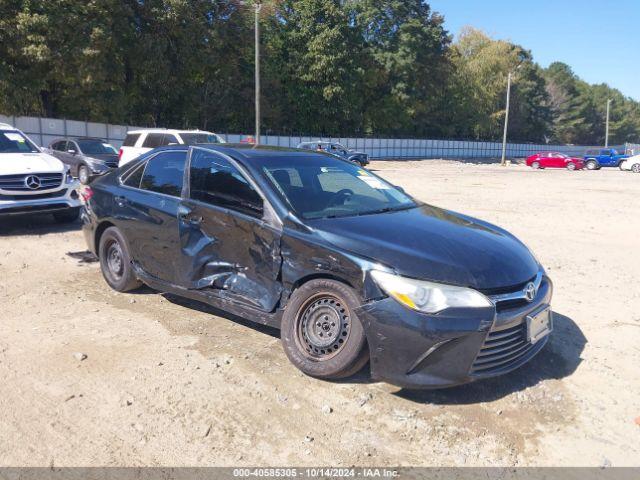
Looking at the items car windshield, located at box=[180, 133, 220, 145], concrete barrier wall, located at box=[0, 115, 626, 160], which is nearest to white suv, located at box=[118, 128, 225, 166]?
car windshield, located at box=[180, 133, 220, 145]

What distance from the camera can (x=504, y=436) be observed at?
133 inches

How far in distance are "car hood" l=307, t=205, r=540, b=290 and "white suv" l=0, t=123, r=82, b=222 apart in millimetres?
6709

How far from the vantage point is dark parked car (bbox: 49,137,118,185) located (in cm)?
1731

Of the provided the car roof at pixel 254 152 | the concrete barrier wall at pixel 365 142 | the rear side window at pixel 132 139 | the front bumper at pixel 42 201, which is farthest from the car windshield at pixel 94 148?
the car roof at pixel 254 152

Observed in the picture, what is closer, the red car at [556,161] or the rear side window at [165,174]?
the rear side window at [165,174]

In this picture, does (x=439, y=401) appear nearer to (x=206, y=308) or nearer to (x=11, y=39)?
(x=206, y=308)

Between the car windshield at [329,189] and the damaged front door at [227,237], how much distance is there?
0.27 metres

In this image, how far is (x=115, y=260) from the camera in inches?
235

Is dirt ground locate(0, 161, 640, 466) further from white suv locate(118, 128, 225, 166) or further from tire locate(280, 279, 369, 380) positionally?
white suv locate(118, 128, 225, 166)

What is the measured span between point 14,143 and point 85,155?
320 inches

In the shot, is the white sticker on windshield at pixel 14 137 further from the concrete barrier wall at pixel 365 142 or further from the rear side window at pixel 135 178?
the concrete barrier wall at pixel 365 142

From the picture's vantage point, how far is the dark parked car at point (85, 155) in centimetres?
1731

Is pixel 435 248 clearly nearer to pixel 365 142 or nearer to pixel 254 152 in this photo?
pixel 254 152

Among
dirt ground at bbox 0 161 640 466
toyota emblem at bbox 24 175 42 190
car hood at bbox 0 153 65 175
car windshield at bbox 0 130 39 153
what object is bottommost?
dirt ground at bbox 0 161 640 466
